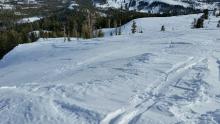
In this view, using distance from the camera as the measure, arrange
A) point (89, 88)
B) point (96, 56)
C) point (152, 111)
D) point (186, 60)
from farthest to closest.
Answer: point (96, 56) < point (186, 60) < point (89, 88) < point (152, 111)

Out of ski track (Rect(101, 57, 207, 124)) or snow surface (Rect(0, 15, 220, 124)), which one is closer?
ski track (Rect(101, 57, 207, 124))

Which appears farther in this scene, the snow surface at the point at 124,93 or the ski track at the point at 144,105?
the snow surface at the point at 124,93

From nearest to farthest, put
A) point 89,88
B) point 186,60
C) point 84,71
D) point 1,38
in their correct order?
point 89,88, point 84,71, point 186,60, point 1,38

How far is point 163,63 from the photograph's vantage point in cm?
2312

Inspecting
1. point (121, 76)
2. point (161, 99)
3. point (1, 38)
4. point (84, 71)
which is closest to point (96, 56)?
point (84, 71)

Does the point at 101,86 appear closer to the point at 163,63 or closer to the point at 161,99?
the point at 161,99

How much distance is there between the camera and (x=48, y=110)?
14719 millimetres

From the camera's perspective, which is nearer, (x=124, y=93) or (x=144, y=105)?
(x=144, y=105)

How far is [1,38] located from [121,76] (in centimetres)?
10252

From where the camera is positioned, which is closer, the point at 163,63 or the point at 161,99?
the point at 161,99

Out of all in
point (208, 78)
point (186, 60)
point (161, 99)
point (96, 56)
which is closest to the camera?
point (161, 99)

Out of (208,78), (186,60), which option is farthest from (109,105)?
(186,60)

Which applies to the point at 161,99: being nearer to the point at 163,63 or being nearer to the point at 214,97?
the point at 214,97

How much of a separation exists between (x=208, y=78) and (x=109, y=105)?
6.44 meters
